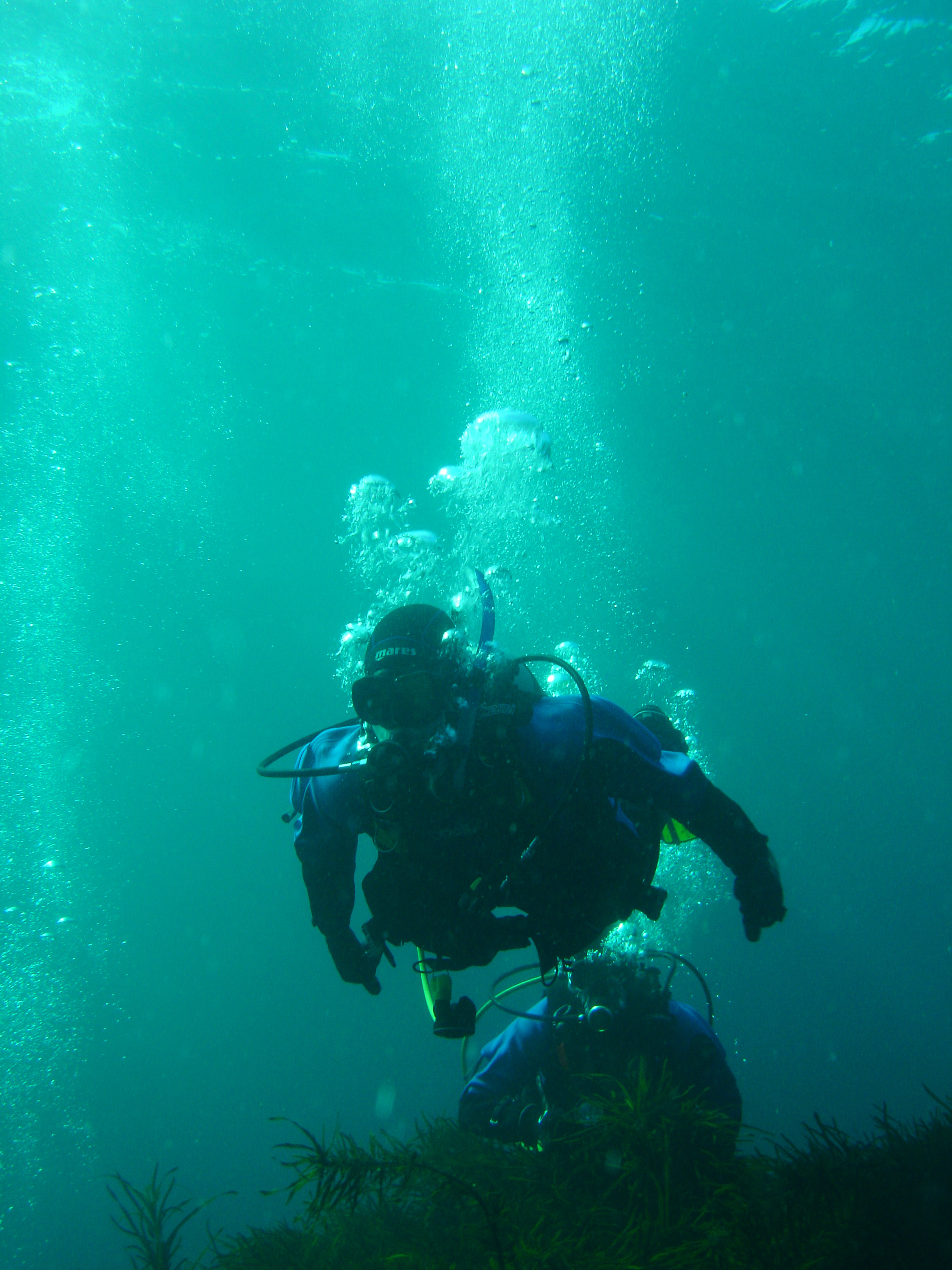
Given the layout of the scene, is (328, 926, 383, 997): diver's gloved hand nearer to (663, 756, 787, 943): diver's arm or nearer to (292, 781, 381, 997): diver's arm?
(292, 781, 381, 997): diver's arm

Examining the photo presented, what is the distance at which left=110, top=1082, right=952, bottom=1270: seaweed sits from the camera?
1.78 metres

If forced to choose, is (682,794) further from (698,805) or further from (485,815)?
(485,815)

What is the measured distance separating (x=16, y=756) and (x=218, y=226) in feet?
111

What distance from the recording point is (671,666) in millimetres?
40594

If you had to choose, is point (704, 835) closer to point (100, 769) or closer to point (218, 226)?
point (218, 226)

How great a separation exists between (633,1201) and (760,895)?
1173 mm

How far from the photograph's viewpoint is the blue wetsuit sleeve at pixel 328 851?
8.75ft

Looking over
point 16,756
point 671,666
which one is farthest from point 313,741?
point 16,756

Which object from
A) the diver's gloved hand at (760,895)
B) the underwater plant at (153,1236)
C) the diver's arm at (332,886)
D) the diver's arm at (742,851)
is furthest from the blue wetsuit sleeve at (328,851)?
the underwater plant at (153,1236)

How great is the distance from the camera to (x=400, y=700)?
98.3 inches

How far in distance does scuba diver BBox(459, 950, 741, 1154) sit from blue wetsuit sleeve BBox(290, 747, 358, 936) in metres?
1.08

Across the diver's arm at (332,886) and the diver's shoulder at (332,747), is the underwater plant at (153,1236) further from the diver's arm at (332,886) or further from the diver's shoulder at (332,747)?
the diver's shoulder at (332,747)

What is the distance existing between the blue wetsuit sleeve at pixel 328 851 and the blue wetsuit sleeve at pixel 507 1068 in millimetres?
1464

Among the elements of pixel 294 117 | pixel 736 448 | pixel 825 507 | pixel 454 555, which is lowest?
pixel 825 507
